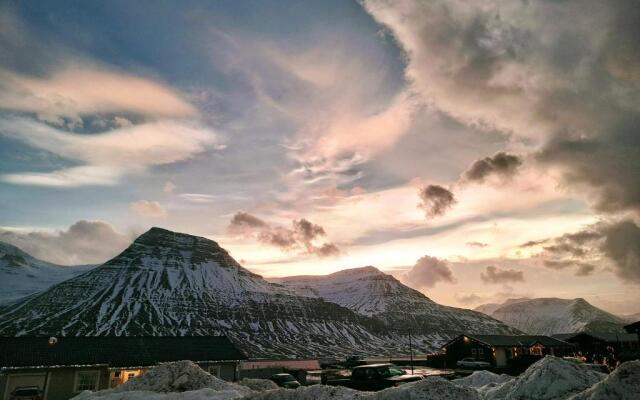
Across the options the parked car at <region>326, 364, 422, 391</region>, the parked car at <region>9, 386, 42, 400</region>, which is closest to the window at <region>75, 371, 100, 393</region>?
the parked car at <region>9, 386, 42, 400</region>

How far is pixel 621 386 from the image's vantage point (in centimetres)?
1335

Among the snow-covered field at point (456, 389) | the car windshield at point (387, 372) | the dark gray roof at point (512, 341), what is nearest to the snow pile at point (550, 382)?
the snow-covered field at point (456, 389)

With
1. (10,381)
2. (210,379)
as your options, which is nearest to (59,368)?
(10,381)

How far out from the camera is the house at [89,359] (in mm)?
37344

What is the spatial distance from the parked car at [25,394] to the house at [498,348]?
6239cm

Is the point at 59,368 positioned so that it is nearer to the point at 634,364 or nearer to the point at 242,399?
the point at 242,399

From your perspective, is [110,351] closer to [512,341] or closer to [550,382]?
[550,382]

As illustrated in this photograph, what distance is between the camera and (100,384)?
41.1 meters

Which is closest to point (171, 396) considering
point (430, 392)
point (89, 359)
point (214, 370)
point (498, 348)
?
point (430, 392)

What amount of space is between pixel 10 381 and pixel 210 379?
73.9ft

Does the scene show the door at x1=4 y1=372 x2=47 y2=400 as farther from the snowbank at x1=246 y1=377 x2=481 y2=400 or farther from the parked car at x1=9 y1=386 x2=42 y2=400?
the snowbank at x1=246 y1=377 x2=481 y2=400

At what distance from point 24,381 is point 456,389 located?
39.0 metres

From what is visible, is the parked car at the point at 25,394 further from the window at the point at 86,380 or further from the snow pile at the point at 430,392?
the snow pile at the point at 430,392

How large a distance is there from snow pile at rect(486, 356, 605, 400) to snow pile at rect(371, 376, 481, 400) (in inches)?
161
